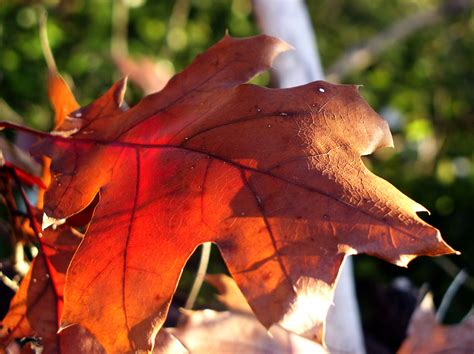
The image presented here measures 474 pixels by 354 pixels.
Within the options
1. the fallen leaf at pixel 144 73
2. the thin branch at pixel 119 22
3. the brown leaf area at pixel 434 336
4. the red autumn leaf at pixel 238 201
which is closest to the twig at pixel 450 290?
the brown leaf area at pixel 434 336

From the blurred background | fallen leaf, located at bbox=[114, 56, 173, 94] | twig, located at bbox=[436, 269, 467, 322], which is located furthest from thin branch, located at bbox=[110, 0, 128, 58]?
twig, located at bbox=[436, 269, 467, 322]

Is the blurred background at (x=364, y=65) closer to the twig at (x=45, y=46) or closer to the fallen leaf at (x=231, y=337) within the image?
the twig at (x=45, y=46)

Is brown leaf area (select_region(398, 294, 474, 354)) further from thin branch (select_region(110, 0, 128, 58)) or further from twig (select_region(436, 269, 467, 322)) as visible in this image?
thin branch (select_region(110, 0, 128, 58))

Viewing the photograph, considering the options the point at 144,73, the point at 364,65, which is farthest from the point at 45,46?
the point at 364,65

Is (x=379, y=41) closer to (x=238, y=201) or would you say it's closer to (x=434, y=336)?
(x=434, y=336)

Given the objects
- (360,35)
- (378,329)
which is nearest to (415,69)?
(360,35)
